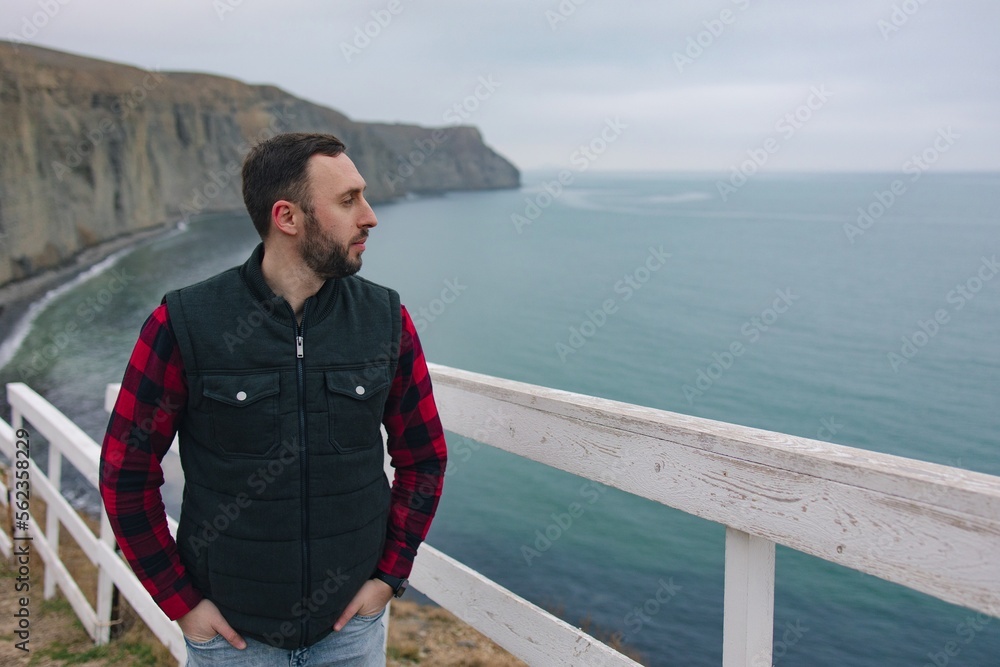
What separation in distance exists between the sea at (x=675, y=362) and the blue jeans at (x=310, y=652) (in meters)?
1.34

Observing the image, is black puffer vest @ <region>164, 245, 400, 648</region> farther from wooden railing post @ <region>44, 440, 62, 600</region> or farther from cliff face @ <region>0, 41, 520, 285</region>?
wooden railing post @ <region>44, 440, 62, 600</region>

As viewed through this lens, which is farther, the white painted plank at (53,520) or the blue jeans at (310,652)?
the white painted plank at (53,520)

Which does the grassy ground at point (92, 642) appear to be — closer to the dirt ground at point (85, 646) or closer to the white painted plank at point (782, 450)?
the dirt ground at point (85, 646)

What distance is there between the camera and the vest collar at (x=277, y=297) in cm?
185

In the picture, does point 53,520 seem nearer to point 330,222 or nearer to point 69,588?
point 69,588

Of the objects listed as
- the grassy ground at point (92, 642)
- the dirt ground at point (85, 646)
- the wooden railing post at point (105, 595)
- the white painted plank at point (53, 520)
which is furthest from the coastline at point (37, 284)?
the wooden railing post at point (105, 595)

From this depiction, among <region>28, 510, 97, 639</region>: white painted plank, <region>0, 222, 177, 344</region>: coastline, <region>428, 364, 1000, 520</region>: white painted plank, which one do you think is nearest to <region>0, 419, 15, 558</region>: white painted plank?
<region>28, 510, 97, 639</region>: white painted plank

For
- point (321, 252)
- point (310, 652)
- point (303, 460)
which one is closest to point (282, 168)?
point (321, 252)

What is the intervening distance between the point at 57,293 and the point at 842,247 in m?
61.8

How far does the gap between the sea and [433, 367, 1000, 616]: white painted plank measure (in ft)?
6.05

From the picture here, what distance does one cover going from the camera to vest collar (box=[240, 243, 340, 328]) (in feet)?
6.07

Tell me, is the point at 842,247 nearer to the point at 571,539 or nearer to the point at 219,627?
the point at 571,539

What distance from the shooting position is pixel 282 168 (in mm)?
1884

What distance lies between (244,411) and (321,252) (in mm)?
400
